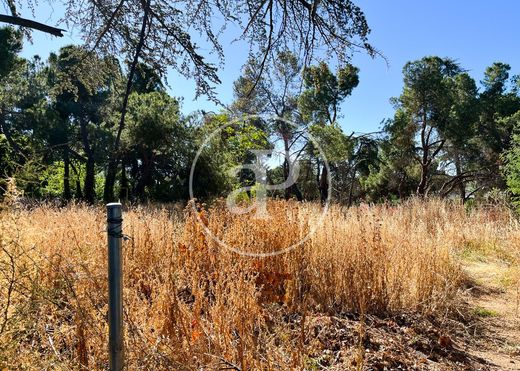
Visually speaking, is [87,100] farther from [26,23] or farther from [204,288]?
[26,23]

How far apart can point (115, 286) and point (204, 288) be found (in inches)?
43.1

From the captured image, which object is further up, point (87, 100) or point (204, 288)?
point (87, 100)

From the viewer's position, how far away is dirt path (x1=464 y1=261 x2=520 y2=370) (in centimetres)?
283

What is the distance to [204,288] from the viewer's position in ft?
8.23

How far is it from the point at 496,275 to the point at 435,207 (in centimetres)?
389

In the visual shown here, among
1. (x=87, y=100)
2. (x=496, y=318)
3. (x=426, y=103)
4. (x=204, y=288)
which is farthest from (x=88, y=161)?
(x=496, y=318)

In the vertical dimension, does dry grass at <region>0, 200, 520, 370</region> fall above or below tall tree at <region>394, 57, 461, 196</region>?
below

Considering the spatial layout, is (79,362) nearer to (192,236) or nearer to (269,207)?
(192,236)

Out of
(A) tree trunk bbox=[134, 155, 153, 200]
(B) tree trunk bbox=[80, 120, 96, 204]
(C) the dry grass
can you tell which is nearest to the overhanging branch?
(C) the dry grass

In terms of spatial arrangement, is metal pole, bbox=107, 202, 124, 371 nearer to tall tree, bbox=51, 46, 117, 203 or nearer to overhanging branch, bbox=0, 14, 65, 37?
overhanging branch, bbox=0, 14, 65, 37

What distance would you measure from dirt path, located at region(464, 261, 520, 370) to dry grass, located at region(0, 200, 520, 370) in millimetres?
351

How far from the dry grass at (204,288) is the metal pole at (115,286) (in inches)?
7.5

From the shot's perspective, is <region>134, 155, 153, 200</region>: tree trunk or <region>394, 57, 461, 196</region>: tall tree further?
<region>394, 57, 461, 196</region>: tall tree

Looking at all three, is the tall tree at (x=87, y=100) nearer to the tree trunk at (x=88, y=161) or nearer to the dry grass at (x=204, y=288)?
the tree trunk at (x=88, y=161)
